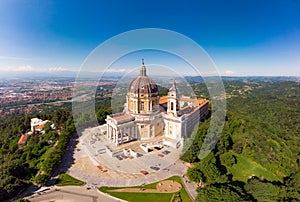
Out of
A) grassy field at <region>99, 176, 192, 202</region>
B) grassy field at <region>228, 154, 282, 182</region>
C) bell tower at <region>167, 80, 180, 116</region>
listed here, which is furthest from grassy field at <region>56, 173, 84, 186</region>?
grassy field at <region>228, 154, 282, 182</region>

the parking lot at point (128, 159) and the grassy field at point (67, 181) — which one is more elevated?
the parking lot at point (128, 159)

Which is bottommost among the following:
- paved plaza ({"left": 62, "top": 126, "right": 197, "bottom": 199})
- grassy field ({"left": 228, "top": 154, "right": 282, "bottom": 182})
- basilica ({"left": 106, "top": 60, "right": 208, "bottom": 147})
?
grassy field ({"left": 228, "top": 154, "right": 282, "bottom": 182})

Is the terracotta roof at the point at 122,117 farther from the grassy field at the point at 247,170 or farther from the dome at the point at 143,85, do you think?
the grassy field at the point at 247,170

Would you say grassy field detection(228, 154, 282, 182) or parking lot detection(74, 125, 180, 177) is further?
parking lot detection(74, 125, 180, 177)

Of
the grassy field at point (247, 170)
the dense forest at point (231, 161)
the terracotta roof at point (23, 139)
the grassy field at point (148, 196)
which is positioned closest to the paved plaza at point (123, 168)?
the grassy field at point (148, 196)

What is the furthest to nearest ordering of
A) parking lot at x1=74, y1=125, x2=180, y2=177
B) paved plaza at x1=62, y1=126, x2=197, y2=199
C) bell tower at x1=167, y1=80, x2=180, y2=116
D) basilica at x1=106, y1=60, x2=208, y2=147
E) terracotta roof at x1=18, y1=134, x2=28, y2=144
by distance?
terracotta roof at x1=18, y1=134, x2=28, y2=144
bell tower at x1=167, y1=80, x2=180, y2=116
basilica at x1=106, y1=60, x2=208, y2=147
parking lot at x1=74, y1=125, x2=180, y2=177
paved plaza at x1=62, y1=126, x2=197, y2=199

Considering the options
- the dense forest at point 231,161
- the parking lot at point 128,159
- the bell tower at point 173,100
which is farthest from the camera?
the bell tower at point 173,100

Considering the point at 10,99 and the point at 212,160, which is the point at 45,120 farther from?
the point at 10,99

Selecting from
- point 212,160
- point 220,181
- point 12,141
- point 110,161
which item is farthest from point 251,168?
point 12,141

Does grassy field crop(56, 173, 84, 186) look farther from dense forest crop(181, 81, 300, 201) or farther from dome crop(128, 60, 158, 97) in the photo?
dome crop(128, 60, 158, 97)
